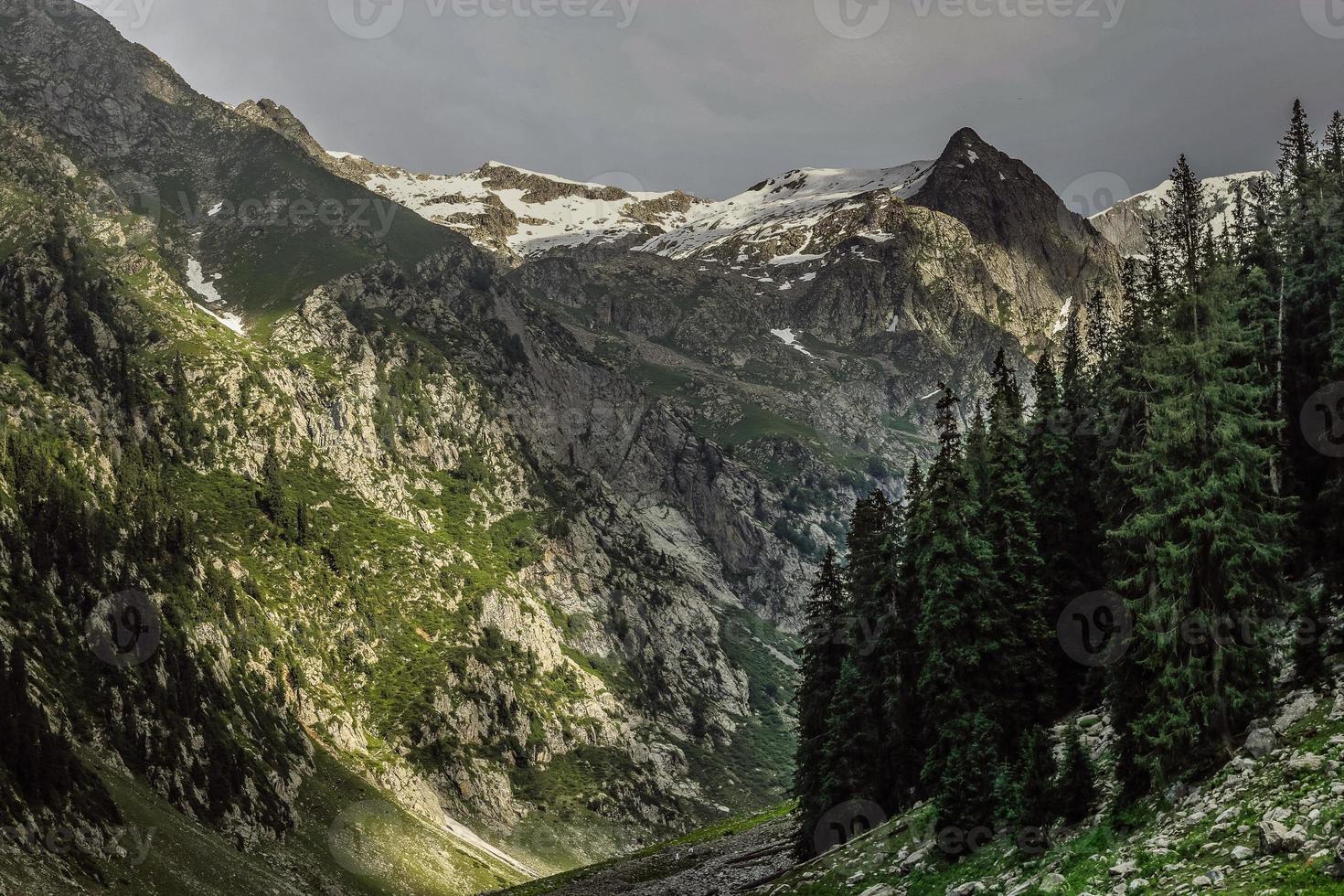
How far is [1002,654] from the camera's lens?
4197cm

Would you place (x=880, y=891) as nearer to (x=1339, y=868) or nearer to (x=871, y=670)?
(x=871, y=670)

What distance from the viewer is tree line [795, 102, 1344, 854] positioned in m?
31.5

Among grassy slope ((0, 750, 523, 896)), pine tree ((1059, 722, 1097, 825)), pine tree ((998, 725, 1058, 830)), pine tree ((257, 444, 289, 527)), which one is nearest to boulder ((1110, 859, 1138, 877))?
pine tree ((1059, 722, 1097, 825))

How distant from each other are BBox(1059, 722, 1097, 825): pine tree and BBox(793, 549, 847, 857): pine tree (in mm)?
24818

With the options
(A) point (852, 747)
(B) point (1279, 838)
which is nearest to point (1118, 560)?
(B) point (1279, 838)

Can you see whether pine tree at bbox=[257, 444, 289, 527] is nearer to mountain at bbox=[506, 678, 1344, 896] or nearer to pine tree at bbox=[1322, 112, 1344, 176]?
mountain at bbox=[506, 678, 1344, 896]

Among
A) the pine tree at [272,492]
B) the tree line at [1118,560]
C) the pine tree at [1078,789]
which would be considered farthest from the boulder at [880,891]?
the pine tree at [272,492]

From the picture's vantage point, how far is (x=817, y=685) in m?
63.8

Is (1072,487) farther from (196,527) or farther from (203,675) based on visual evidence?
(196,527)

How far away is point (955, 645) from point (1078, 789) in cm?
931

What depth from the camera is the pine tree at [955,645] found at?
39.4 meters

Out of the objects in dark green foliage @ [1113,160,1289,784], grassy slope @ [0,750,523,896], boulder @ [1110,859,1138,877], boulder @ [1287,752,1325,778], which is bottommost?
grassy slope @ [0,750,523,896]

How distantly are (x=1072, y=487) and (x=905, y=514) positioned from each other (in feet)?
27.9

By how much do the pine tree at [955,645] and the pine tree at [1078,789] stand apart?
4697 mm
